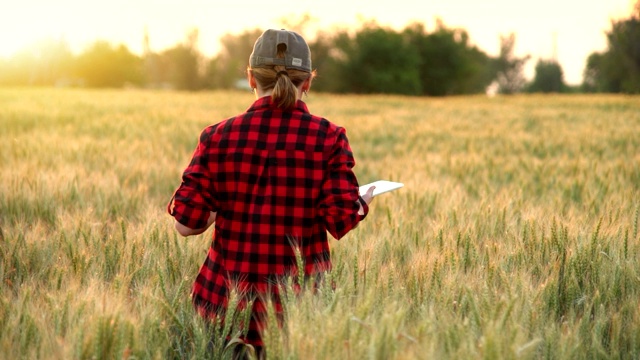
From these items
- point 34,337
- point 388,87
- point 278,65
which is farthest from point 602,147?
point 388,87

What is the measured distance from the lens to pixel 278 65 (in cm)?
195

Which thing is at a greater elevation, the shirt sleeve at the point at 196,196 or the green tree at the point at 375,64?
the green tree at the point at 375,64

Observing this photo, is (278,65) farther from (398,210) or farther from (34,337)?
(398,210)

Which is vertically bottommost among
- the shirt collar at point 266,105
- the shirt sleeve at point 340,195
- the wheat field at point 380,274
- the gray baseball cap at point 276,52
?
the wheat field at point 380,274

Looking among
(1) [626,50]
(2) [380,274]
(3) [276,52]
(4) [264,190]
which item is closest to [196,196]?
(4) [264,190]

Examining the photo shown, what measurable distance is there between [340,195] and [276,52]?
453 millimetres

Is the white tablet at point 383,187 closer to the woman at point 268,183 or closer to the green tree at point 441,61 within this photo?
the woman at point 268,183

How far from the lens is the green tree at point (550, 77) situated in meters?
60.6

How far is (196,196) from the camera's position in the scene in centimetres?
195

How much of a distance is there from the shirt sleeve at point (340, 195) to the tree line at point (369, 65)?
23324mm

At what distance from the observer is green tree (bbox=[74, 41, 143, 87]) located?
236 ft

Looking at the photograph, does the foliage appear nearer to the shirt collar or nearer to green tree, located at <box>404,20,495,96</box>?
green tree, located at <box>404,20,495,96</box>

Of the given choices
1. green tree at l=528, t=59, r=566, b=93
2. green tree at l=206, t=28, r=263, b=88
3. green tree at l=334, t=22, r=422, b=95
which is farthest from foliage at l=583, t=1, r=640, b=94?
green tree at l=528, t=59, r=566, b=93

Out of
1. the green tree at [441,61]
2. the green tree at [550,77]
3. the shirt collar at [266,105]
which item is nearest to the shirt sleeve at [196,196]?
the shirt collar at [266,105]
